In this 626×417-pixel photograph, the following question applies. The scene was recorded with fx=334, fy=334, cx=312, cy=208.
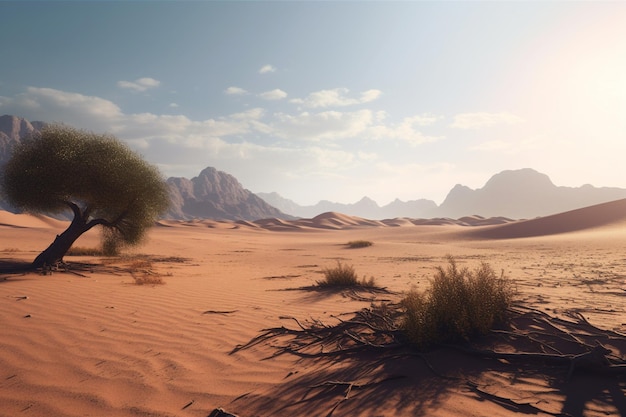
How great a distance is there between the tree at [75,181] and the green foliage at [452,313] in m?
10.1

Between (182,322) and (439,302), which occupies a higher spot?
(439,302)

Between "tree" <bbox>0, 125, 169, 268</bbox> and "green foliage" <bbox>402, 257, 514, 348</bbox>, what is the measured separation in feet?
33.3

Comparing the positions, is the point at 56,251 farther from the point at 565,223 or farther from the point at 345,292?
the point at 565,223

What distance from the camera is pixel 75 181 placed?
10.2m

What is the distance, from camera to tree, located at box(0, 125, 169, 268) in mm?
10164

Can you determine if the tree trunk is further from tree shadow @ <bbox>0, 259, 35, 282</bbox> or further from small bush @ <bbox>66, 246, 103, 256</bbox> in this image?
small bush @ <bbox>66, 246, 103, 256</bbox>

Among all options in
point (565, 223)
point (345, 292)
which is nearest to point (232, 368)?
point (345, 292)

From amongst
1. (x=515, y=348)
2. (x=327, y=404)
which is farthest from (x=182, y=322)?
(x=515, y=348)

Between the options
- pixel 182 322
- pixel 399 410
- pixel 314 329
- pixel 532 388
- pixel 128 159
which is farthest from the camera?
pixel 128 159

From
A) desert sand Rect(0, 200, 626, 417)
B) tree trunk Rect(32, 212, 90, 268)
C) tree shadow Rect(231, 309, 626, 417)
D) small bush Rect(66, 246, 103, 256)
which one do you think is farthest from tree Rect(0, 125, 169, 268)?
tree shadow Rect(231, 309, 626, 417)

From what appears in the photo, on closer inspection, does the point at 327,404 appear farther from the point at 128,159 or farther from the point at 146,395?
the point at 128,159

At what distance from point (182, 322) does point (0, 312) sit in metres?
2.80

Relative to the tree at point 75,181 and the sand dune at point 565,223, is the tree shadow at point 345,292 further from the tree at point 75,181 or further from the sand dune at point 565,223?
the sand dune at point 565,223

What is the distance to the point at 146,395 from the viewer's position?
3.24 meters
